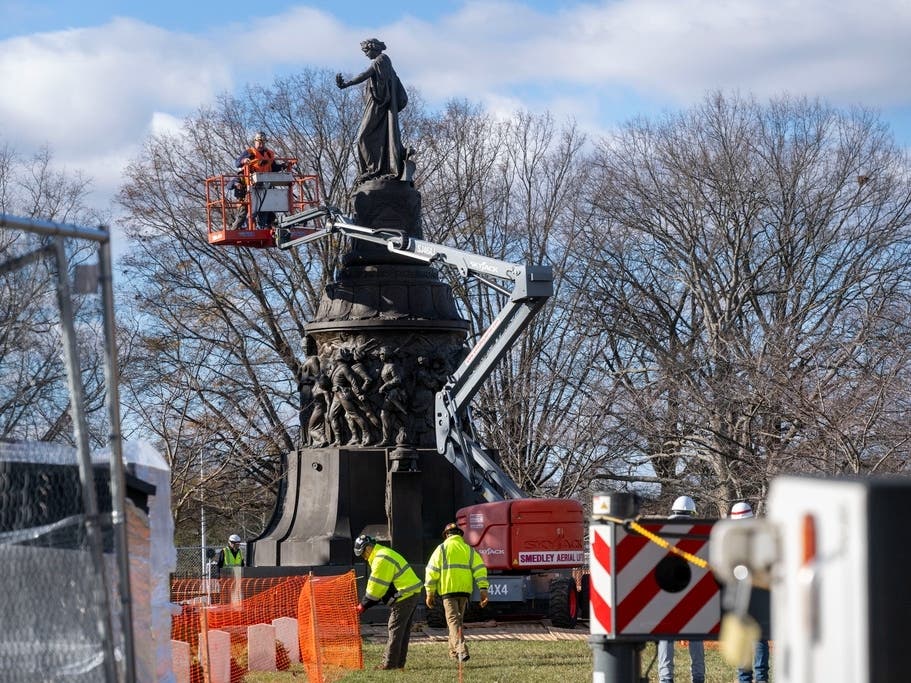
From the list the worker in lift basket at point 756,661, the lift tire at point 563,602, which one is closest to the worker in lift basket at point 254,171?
the lift tire at point 563,602

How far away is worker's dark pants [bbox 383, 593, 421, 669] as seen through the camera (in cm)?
1784

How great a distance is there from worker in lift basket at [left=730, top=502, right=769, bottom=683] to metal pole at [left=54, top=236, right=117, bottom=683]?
806cm

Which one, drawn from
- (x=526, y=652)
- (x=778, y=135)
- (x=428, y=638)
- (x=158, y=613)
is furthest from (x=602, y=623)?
(x=778, y=135)

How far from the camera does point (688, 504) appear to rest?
1414cm

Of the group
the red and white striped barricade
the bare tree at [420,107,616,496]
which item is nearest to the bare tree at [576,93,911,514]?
the bare tree at [420,107,616,496]

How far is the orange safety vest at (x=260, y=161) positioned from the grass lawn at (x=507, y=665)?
12.1 m

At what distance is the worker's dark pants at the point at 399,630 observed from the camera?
58.5 feet

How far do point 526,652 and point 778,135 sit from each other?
81.2 ft

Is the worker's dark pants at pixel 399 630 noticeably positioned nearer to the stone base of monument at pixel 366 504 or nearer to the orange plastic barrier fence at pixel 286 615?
the orange plastic barrier fence at pixel 286 615

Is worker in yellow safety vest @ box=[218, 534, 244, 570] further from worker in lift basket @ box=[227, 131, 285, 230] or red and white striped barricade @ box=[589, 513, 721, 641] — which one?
red and white striped barricade @ box=[589, 513, 721, 641]

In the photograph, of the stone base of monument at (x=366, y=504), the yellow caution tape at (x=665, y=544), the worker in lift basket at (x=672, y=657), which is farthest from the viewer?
the stone base of monument at (x=366, y=504)

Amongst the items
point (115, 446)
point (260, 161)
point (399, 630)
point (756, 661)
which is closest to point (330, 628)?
point (399, 630)

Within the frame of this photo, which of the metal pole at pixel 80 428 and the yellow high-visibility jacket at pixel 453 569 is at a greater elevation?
the metal pole at pixel 80 428

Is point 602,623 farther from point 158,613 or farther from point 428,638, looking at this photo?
point 428,638
